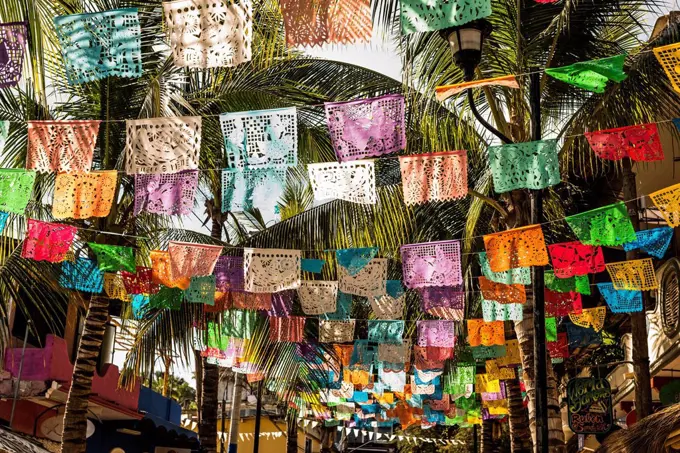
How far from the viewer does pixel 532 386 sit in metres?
11.3

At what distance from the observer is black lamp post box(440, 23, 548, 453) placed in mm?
8758

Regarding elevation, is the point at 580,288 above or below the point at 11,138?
below

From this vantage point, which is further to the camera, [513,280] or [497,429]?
[497,429]

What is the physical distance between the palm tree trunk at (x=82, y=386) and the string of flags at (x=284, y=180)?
1.74ft

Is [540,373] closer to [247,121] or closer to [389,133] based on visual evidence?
[389,133]

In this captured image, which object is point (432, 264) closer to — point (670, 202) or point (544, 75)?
point (544, 75)

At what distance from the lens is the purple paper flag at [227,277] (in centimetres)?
1505

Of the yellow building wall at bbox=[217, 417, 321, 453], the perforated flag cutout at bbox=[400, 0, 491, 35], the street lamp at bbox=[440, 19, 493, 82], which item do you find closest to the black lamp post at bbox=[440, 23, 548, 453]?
the street lamp at bbox=[440, 19, 493, 82]

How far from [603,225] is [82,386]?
7404 mm

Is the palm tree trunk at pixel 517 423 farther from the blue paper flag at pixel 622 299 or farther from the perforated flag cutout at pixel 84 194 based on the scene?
the perforated flag cutout at pixel 84 194

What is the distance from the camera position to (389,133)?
377 inches

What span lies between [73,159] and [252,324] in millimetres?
8344

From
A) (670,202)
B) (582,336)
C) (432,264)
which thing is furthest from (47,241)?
(582,336)

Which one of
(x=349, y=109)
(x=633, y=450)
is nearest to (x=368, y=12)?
(x=349, y=109)
